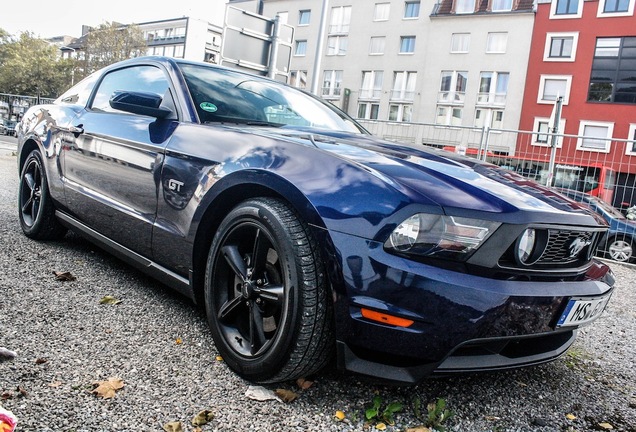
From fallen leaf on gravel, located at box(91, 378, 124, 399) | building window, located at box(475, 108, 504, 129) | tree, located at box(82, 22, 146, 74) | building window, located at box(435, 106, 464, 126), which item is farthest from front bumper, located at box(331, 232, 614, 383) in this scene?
tree, located at box(82, 22, 146, 74)

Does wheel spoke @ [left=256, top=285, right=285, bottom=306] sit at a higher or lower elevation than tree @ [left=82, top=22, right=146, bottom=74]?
lower

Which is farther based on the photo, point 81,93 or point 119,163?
point 81,93

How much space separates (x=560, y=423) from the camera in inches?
82.8

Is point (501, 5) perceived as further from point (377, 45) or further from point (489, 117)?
point (377, 45)

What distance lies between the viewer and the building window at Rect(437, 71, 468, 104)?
3397cm

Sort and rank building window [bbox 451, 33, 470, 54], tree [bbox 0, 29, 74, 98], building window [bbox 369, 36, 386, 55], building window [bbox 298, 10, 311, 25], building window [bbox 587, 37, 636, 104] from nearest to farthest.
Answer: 1. building window [bbox 587, 37, 636, 104]
2. building window [bbox 451, 33, 470, 54]
3. building window [bbox 369, 36, 386, 55]
4. building window [bbox 298, 10, 311, 25]
5. tree [bbox 0, 29, 74, 98]

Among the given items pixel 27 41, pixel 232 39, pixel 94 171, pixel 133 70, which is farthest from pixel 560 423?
pixel 27 41

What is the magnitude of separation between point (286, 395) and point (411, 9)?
1524 inches

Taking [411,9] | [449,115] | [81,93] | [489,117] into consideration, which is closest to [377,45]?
[411,9]

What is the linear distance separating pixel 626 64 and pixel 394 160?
110ft

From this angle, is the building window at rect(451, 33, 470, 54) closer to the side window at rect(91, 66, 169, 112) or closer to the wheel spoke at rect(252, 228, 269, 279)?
the side window at rect(91, 66, 169, 112)

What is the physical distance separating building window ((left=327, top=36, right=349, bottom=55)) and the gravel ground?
38814 millimetres

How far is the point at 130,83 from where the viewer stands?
3.46 m

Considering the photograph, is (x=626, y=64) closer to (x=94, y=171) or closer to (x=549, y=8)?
(x=549, y=8)
